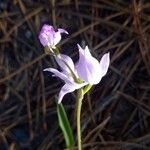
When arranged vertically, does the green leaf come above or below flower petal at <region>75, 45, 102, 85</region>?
below

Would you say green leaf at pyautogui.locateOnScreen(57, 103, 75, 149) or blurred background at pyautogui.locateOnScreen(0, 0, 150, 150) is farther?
blurred background at pyautogui.locateOnScreen(0, 0, 150, 150)

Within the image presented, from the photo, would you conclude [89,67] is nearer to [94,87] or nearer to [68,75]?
[68,75]

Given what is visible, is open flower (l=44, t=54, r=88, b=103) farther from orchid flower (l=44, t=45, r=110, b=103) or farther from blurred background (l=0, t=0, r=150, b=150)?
blurred background (l=0, t=0, r=150, b=150)

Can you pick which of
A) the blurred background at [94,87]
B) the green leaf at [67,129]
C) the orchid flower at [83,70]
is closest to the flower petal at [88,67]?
the orchid flower at [83,70]

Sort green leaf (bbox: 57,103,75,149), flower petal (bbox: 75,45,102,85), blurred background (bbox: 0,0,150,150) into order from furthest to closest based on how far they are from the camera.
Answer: blurred background (bbox: 0,0,150,150) → green leaf (bbox: 57,103,75,149) → flower petal (bbox: 75,45,102,85)

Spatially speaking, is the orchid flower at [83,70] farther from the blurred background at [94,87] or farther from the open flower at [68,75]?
the blurred background at [94,87]

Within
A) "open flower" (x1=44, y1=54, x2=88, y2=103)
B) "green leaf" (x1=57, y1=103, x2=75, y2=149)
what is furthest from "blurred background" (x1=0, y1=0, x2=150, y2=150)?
"open flower" (x1=44, y1=54, x2=88, y2=103)

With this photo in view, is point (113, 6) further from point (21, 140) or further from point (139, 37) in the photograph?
point (21, 140)
